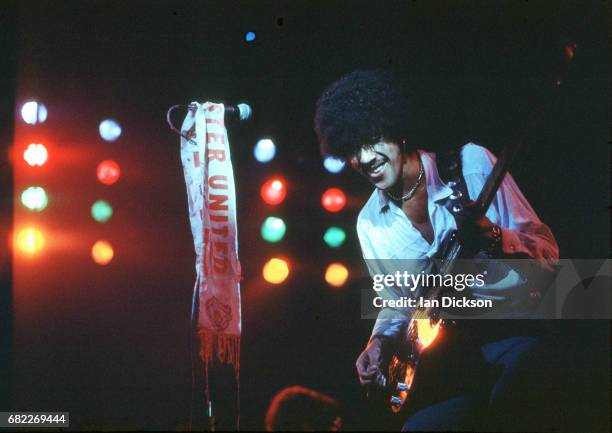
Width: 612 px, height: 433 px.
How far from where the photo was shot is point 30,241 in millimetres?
3369

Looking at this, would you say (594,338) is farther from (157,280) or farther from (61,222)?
(61,222)

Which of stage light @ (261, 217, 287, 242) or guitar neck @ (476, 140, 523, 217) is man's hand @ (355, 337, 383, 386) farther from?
guitar neck @ (476, 140, 523, 217)

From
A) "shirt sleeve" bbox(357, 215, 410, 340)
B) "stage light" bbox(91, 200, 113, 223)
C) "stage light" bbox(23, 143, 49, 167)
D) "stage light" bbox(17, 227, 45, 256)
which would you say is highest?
"stage light" bbox(23, 143, 49, 167)

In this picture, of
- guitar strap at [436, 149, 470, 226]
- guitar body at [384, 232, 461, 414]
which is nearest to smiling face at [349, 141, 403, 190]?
guitar strap at [436, 149, 470, 226]

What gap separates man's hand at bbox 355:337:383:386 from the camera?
3.28 metres

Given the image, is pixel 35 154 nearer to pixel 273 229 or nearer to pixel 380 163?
pixel 273 229

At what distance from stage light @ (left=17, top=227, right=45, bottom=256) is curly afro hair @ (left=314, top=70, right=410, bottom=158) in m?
1.65

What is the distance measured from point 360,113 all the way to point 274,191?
2.09 ft

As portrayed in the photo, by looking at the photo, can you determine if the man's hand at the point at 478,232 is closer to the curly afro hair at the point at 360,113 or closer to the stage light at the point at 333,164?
the curly afro hair at the point at 360,113

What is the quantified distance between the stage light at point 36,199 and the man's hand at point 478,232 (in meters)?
2.29

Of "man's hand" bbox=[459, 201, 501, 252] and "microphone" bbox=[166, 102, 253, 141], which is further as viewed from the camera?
"microphone" bbox=[166, 102, 253, 141]

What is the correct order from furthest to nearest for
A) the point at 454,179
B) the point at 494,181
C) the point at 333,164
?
the point at 333,164
the point at 454,179
the point at 494,181

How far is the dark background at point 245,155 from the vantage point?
3305 mm

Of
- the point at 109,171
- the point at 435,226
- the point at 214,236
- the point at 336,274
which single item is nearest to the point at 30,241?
the point at 109,171
